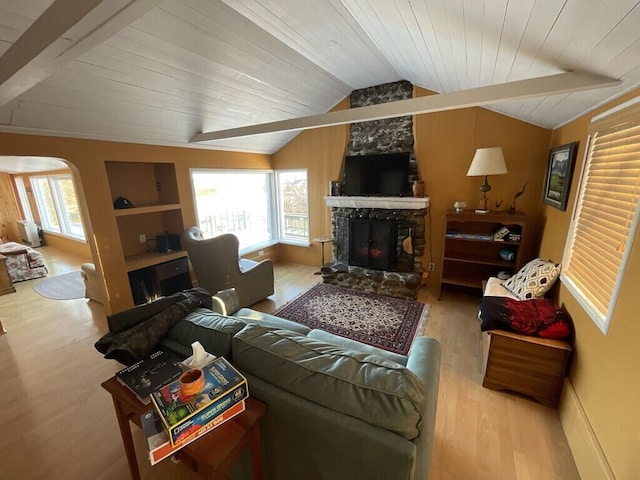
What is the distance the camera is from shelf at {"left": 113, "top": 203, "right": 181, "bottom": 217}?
3.14 m

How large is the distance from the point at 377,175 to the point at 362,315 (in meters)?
2.12

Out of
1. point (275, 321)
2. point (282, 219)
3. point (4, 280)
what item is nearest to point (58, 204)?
point (4, 280)

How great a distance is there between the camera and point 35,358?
8.36ft

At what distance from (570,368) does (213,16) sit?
3.58 metres

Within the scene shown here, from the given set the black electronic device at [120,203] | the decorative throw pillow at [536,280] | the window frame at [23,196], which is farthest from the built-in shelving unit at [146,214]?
the window frame at [23,196]

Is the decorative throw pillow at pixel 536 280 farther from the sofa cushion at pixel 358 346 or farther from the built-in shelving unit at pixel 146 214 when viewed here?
the built-in shelving unit at pixel 146 214

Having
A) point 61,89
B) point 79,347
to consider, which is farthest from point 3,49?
point 79,347

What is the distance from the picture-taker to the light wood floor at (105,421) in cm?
157

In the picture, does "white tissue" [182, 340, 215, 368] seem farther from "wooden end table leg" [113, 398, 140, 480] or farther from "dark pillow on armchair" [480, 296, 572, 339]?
"dark pillow on armchair" [480, 296, 572, 339]

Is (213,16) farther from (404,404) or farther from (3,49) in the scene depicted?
(404,404)

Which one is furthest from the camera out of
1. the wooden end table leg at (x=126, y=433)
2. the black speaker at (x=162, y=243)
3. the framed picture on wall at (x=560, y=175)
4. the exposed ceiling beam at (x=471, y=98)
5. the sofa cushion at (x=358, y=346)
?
the black speaker at (x=162, y=243)

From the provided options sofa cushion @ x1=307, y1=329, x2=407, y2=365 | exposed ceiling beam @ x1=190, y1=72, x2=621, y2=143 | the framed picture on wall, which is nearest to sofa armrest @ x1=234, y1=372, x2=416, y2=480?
sofa cushion @ x1=307, y1=329, x2=407, y2=365

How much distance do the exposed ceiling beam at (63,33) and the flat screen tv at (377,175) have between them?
11.3 ft

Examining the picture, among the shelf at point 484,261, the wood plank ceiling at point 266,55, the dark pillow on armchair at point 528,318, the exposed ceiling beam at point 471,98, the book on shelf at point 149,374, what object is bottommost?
the dark pillow on armchair at point 528,318
